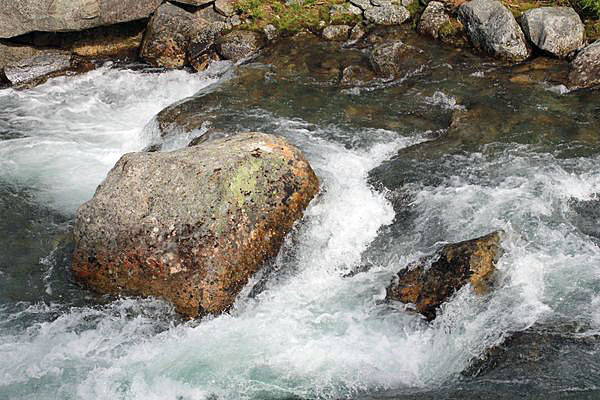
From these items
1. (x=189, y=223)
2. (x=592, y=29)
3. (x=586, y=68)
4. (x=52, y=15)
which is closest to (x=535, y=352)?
(x=189, y=223)

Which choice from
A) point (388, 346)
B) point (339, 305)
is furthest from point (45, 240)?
point (388, 346)

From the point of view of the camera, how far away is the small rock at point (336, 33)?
14.5 m

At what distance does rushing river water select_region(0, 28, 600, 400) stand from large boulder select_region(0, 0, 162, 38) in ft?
5.01

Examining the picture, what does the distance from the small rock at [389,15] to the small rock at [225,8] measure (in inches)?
124

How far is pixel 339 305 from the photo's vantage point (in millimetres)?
7707

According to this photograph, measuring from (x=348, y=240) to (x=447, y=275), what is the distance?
A: 1.70 metres

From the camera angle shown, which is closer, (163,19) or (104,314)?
(104,314)

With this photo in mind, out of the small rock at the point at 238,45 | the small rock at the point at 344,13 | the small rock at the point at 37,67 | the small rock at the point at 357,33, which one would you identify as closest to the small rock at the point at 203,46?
the small rock at the point at 238,45

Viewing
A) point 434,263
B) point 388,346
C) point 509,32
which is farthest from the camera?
point 509,32

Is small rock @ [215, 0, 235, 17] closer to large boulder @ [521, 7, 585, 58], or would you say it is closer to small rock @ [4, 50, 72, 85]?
small rock @ [4, 50, 72, 85]

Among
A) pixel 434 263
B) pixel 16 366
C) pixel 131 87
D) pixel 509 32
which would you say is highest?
pixel 509 32

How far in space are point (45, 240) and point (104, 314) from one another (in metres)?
2.02

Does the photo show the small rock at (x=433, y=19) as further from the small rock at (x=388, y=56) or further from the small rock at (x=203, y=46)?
the small rock at (x=203, y=46)

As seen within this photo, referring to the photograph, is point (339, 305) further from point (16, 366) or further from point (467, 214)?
point (16, 366)
